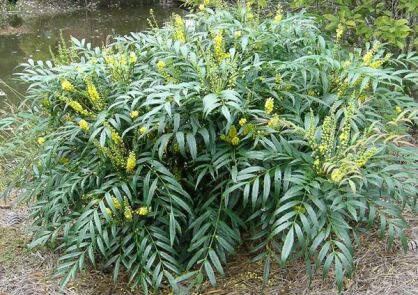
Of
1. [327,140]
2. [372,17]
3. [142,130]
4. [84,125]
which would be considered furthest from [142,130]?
[372,17]

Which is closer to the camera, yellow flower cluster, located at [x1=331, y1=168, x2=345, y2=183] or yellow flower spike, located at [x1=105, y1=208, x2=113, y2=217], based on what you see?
yellow flower cluster, located at [x1=331, y1=168, x2=345, y2=183]

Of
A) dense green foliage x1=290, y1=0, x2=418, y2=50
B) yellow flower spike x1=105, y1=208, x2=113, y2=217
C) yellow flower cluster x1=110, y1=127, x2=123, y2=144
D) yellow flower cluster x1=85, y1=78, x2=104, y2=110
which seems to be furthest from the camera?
dense green foliage x1=290, y1=0, x2=418, y2=50

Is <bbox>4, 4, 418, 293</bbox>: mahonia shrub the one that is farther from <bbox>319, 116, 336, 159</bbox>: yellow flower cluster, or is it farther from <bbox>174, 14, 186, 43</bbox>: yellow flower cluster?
<bbox>174, 14, 186, 43</bbox>: yellow flower cluster

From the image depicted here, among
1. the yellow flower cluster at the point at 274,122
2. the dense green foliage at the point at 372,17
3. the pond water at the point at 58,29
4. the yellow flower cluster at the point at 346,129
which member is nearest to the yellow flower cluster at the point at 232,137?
the yellow flower cluster at the point at 274,122

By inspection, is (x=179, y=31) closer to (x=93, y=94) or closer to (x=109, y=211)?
(x=93, y=94)

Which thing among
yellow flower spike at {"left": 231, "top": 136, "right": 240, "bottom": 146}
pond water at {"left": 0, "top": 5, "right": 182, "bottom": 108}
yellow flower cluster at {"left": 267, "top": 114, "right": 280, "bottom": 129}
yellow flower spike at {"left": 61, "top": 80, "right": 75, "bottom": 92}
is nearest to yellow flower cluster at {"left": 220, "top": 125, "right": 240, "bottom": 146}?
yellow flower spike at {"left": 231, "top": 136, "right": 240, "bottom": 146}

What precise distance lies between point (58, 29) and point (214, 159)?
10953mm

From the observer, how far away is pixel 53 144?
100 inches

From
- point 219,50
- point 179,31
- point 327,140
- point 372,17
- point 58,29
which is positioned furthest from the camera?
point 58,29

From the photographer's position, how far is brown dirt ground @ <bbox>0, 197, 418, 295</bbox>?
2.39 metres

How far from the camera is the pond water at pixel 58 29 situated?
955 centimetres

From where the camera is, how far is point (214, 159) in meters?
2.31

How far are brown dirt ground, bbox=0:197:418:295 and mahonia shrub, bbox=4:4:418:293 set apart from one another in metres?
0.10

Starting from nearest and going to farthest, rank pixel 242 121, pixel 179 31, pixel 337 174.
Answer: pixel 337 174 → pixel 242 121 → pixel 179 31
